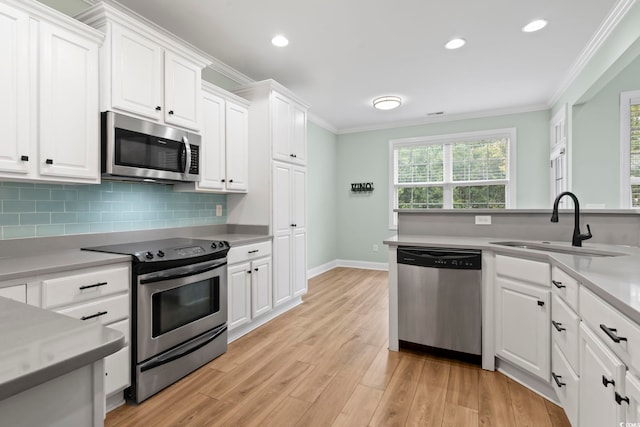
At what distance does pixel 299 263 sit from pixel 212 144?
5.65ft

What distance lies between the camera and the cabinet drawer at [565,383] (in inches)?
59.4

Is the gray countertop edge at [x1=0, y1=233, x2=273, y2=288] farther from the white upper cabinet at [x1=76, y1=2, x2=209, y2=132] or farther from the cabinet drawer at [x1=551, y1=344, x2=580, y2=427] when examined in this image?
the cabinet drawer at [x1=551, y1=344, x2=580, y2=427]

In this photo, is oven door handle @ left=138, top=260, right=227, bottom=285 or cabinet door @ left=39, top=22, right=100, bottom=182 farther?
oven door handle @ left=138, top=260, right=227, bottom=285

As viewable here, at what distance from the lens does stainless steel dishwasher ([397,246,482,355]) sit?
2.38 m

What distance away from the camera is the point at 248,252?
3066mm

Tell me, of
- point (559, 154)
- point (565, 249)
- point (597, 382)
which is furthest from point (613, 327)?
point (559, 154)

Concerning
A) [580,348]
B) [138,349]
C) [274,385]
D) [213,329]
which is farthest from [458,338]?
[138,349]

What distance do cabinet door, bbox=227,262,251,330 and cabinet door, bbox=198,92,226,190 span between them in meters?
0.83

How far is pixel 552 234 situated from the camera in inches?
101

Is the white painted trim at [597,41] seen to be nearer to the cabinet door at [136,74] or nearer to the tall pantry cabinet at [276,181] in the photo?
the tall pantry cabinet at [276,181]

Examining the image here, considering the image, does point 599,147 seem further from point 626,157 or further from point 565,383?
point 565,383

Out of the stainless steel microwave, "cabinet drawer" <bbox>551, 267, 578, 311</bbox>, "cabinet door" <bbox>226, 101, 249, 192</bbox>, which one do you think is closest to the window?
"cabinet drawer" <bbox>551, 267, 578, 311</bbox>

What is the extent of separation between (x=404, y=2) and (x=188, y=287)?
2751 millimetres

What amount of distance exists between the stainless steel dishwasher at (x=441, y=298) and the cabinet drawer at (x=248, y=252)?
139 centimetres
